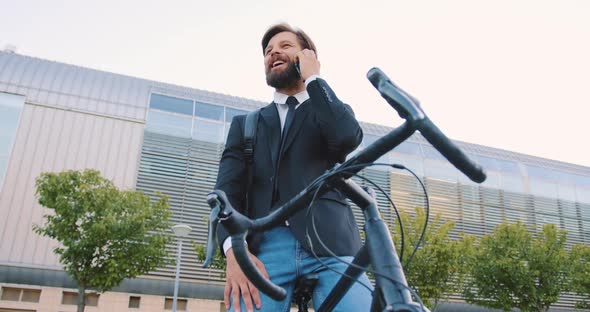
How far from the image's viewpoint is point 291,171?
8.31ft

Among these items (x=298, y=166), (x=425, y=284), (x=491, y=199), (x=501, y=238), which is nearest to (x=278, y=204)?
(x=298, y=166)

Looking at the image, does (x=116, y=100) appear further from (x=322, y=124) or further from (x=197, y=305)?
(x=322, y=124)

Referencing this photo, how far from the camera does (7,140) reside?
21484mm

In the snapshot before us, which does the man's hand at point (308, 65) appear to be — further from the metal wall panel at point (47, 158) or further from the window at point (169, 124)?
the window at point (169, 124)

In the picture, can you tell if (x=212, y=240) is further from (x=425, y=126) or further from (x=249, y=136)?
(x=249, y=136)

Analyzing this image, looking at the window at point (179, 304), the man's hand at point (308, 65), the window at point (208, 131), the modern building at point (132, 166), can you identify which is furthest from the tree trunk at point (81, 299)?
the man's hand at point (308, 65)

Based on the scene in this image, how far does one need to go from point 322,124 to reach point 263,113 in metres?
0.50

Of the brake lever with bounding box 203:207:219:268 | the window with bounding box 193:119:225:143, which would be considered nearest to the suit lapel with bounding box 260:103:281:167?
the brake lever with bounding box 203:207:219:268

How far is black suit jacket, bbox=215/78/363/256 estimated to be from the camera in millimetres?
2355

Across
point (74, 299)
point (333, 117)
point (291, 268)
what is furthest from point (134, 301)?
point (333, 117)

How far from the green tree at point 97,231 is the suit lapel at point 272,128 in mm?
13000

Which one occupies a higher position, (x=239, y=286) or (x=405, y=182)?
(x=405, y=182)

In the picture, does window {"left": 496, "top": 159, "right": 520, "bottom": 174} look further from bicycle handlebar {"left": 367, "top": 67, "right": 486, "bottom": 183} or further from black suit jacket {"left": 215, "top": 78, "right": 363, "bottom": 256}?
bicycle handlebar {"left": 367, "top": 67, "right": 486, "bottom": 183}

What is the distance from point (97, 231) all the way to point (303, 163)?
13.4 m
